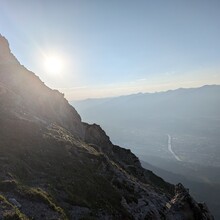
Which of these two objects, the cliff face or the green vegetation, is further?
the cliff face

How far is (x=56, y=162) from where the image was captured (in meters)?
50.2

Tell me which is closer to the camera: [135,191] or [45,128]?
[135,191]

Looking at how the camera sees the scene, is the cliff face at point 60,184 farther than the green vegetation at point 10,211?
Yes

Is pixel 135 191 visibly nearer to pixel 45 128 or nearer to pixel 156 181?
pixel 45 128

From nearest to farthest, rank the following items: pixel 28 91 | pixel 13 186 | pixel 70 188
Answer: pixel 13 186 < pixel 70 188 < pixel 28 91

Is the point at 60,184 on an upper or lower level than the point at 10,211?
upper

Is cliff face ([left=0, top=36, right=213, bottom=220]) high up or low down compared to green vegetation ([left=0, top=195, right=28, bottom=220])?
up

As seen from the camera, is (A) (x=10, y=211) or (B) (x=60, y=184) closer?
(A) (x=10, y=211)

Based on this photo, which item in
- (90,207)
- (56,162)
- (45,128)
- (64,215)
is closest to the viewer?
(64,215)

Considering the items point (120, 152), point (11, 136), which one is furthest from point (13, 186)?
point (120, 152)

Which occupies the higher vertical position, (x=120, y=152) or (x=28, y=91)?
(x=28, y=91)

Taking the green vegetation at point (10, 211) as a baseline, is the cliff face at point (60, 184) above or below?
above

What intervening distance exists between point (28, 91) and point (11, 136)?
4233 cm

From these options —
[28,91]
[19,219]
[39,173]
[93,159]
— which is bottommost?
[19,219]
